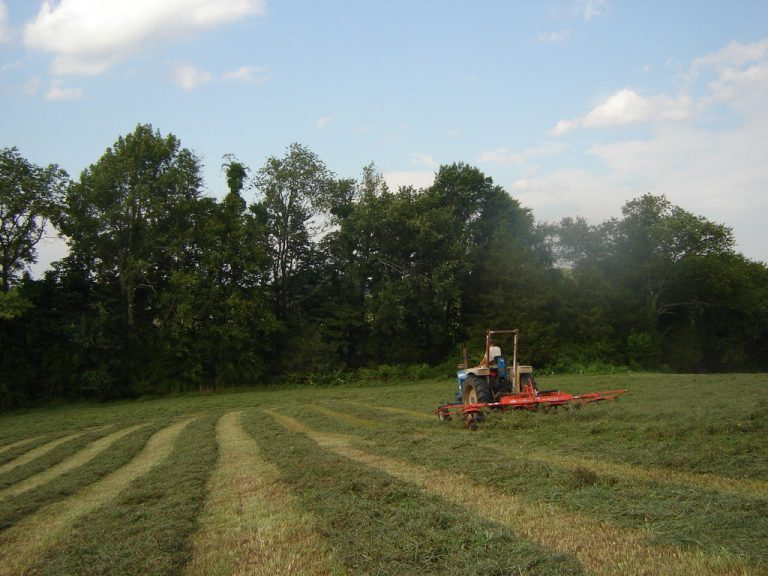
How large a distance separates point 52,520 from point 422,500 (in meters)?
4.48

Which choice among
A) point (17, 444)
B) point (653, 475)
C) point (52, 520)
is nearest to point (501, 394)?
point (653, 475)

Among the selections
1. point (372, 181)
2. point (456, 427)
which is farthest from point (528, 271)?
point (456, 427)

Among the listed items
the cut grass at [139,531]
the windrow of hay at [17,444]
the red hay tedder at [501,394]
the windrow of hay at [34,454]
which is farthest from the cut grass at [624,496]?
the windrow of hay at [17,444]

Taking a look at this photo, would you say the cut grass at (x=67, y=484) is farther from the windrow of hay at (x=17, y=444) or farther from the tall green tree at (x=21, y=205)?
the tall green tree at (x=21, y=205)

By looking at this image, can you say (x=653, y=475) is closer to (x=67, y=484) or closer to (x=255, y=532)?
(x=255, y=532)

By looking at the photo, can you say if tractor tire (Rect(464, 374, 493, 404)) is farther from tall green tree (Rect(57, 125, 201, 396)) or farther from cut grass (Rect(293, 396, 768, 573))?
tall green tree (Rect(57, 125, 201, 396))

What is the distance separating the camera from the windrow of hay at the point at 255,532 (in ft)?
15.5

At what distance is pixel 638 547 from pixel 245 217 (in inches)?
1324

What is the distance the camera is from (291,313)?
126 ft

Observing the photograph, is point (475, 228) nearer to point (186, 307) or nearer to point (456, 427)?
point (186, 307)

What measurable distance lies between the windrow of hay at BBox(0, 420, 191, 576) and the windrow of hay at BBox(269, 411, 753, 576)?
3951mm

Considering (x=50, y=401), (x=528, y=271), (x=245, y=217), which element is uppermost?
(x=245, y=217)

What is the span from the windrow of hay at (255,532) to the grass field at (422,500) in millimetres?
26

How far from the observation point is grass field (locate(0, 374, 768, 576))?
4.47m
